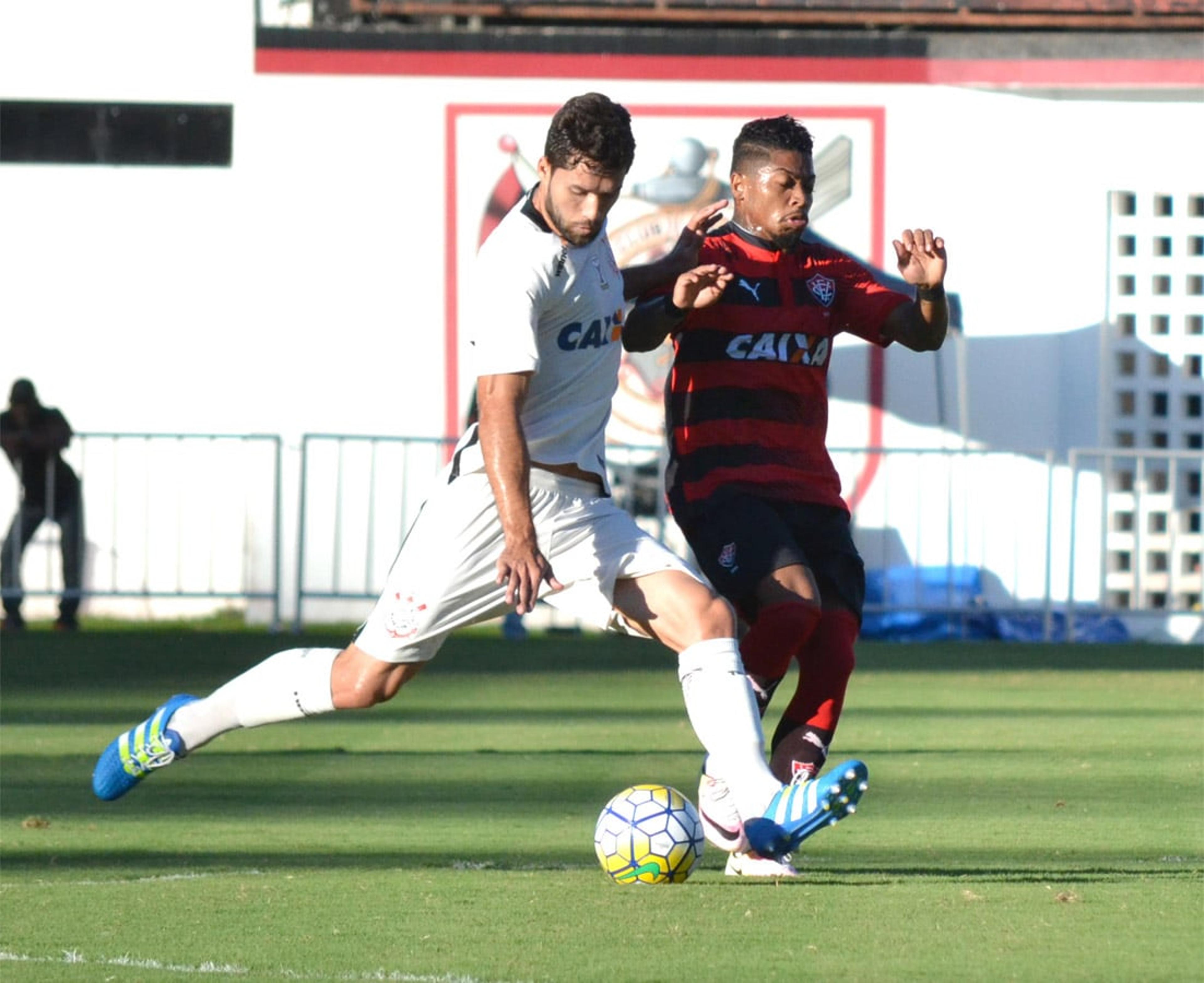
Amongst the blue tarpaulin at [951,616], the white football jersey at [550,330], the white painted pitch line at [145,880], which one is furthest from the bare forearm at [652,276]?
the blue tarpaulin at [951,616]

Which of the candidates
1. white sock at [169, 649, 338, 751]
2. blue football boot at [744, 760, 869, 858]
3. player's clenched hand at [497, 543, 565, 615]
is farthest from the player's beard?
blue football boot at [744, 760, 869, 858]

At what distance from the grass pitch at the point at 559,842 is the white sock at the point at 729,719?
30 cm

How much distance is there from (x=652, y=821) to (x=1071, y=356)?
1372cm

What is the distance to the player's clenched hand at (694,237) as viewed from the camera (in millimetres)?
6617

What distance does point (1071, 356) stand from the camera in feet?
62.5

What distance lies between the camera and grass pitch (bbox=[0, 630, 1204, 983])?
4988mm

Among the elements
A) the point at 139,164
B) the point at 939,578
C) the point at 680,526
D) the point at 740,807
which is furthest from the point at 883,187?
the point at 740,807

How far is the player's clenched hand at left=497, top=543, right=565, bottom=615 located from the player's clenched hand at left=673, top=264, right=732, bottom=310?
898 millimetres

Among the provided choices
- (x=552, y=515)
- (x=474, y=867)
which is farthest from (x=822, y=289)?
(x=474, y=867)

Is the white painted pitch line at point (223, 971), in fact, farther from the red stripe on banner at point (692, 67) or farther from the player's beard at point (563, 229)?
the red stripe on banner at point (692, 67)

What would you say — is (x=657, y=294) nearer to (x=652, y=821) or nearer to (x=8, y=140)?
(x=652, y=821)

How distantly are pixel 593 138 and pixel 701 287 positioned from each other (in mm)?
609

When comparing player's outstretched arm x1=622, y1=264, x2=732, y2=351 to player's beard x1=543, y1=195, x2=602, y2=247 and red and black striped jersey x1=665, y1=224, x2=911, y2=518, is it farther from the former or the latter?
player's beard x1=543, y1=195, x2=602, y2=247

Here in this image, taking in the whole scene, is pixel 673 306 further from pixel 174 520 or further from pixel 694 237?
pixel 174 520
